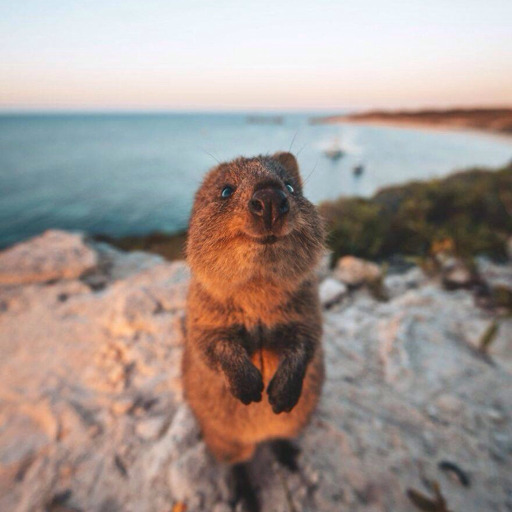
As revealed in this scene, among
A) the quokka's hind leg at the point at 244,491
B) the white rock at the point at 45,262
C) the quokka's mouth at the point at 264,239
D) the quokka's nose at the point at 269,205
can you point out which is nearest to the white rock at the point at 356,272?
the quokka's hind leg at the point at 244,491

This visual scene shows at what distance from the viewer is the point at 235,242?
5.71 ft

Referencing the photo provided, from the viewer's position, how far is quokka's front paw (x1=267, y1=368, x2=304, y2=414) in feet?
6.98

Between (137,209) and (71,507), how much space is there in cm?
1602

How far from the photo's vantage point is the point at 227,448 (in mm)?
2754

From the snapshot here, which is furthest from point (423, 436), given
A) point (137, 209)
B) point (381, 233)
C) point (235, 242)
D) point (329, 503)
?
point (137, 209)

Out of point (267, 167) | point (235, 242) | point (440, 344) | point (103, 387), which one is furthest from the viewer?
point (440, 344)

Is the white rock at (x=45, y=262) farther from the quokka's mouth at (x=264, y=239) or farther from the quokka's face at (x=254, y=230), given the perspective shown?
the quokka's mouth at (x=264, y=239)

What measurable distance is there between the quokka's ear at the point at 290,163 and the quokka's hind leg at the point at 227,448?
2549 mm

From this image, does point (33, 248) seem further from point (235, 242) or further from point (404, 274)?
point (404, 274)

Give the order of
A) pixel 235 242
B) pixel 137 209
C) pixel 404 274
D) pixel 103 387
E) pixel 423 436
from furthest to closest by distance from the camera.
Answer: pixel 137 209
pixel 404 274
pixel 103 387
pixel 423 436
pixel 235 242

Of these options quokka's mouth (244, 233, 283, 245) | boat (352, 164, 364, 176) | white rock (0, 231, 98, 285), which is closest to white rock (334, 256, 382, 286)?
quokka's mouth (244, 233, 283, 245)

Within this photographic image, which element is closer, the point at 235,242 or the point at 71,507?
the point at 235,242

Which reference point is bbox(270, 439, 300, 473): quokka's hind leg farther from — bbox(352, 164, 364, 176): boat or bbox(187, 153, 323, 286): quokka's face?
bbox(352, 164, 364, 176): boat

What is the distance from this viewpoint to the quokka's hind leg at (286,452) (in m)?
2.91
